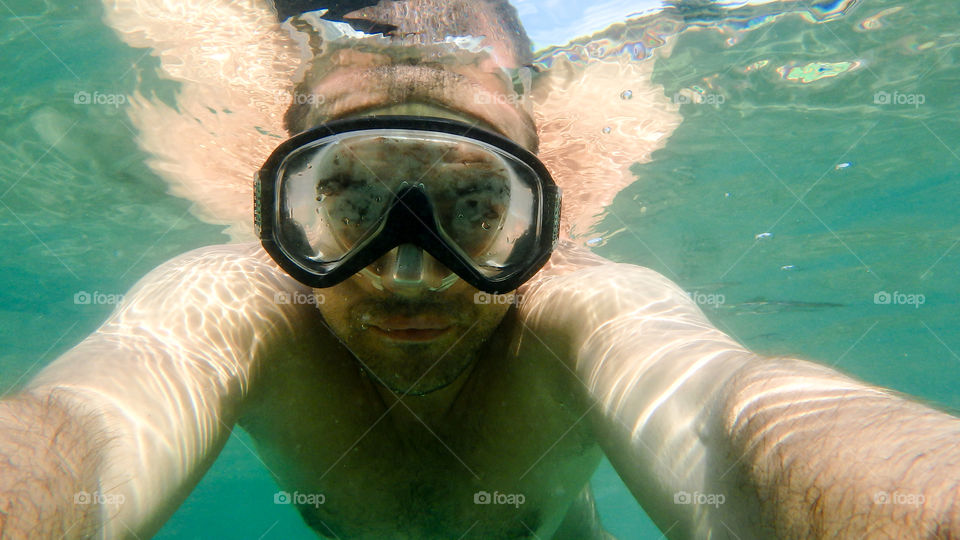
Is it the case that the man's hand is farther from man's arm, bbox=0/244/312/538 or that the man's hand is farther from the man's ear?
the man's ear

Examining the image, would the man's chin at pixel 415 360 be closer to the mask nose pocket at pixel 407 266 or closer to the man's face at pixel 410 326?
the man's face at pixel 410 326

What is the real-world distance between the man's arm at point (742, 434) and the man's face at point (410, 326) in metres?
0.64

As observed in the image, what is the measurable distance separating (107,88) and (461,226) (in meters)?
7.79

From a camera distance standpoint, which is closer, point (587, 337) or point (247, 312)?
point (587, 337)

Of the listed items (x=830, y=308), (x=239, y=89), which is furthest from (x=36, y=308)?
(x=830, y=308)

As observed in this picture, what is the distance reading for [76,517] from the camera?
173cm

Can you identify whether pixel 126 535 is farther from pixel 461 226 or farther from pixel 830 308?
pixel 830 308

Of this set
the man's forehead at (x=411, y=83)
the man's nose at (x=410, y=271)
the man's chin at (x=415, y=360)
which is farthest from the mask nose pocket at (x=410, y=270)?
the man's forehead at (x=411, y=83)

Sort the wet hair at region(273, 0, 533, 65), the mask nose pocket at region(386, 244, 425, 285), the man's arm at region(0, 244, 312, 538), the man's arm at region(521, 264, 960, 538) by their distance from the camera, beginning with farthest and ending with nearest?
the wet hair at region(273, 0, 533, 65) < the mask nose pocket at region(386, 244, 425, 285) < the man's arm at region(0, 244, 312, 538) < the man's arm at region(521, 264, 960, 538)

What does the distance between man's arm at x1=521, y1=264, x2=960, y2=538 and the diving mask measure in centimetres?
77

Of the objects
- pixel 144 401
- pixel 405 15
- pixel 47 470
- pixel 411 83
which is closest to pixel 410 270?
pixel 144 401

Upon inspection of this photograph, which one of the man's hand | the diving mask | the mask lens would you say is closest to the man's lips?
the diving mask

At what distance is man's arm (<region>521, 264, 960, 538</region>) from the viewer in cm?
118

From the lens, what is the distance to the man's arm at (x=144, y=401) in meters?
1.72
